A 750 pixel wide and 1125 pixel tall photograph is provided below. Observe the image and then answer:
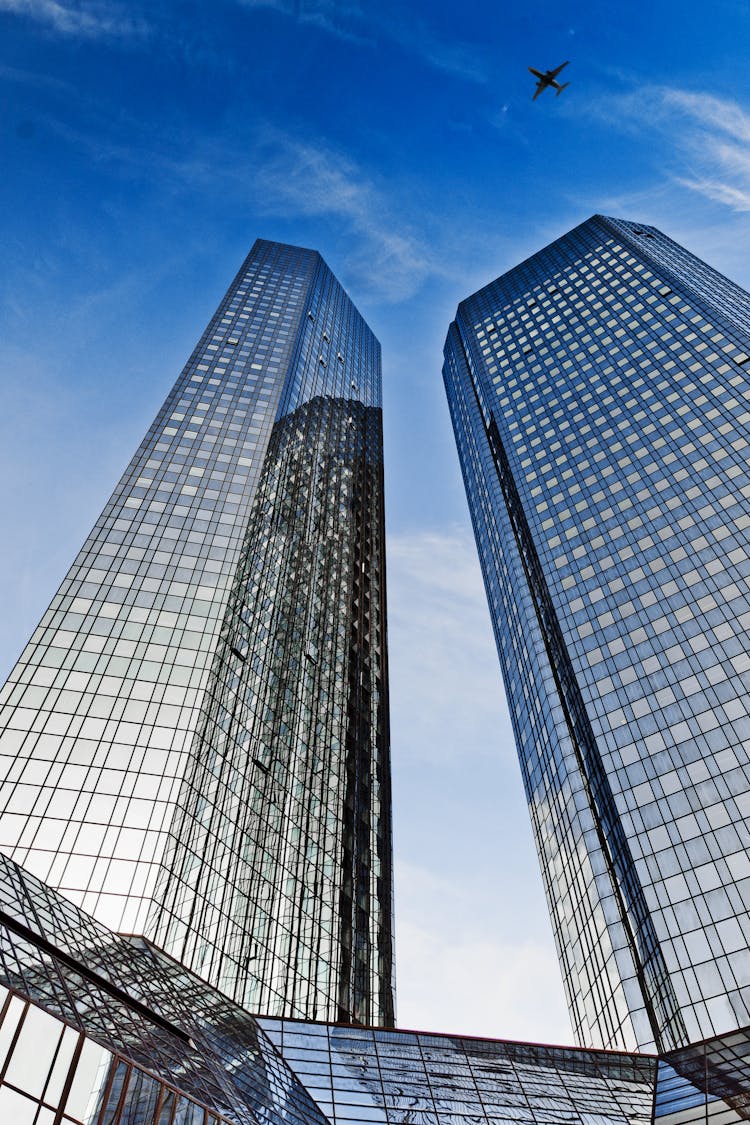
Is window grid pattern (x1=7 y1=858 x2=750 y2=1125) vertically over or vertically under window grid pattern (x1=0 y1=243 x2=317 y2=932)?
under

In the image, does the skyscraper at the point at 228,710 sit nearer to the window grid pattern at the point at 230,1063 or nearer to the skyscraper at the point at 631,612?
the window grid pattern at the point at 230,1063

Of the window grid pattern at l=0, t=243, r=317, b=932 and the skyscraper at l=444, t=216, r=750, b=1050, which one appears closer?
the window grid pattern at l=0, t=243, r=317, b=932

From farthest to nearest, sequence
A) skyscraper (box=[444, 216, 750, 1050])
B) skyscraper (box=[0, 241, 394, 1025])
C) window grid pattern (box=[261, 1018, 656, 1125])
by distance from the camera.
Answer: skyscraper (box=[444, 216, 750, 1050]) < skyscraper (box=[0, 241, 394, 1025]) < window grid pattern (box=[261, 1018, 656, 1125])

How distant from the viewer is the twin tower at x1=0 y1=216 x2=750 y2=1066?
55594 mm

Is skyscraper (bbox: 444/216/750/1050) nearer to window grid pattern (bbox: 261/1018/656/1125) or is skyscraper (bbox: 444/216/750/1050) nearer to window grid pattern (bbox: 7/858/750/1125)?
window grid pattern (bbox: 261/1018/656/1125)

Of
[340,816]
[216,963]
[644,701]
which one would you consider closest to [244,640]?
[340,816]

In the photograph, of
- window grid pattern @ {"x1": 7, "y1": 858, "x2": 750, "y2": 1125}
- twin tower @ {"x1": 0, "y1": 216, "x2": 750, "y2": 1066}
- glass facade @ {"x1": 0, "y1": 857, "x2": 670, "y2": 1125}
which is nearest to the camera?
glass facade @ {"x1": 0, "y1": 857, "x2": 670, "y2": 1125}

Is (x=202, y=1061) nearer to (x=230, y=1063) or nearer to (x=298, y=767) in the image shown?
(x=230, y=1063)

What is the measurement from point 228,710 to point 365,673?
35572 millimetres

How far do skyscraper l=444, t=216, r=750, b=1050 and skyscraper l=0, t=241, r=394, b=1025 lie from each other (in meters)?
21.3

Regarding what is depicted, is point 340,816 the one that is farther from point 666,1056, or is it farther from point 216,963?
point 666,1056

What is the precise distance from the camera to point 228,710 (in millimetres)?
69062

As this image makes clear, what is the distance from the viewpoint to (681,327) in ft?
349

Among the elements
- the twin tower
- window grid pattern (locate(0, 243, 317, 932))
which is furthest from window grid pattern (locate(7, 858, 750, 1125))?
window grid pattern (locate(0, 243, 317, 932))
